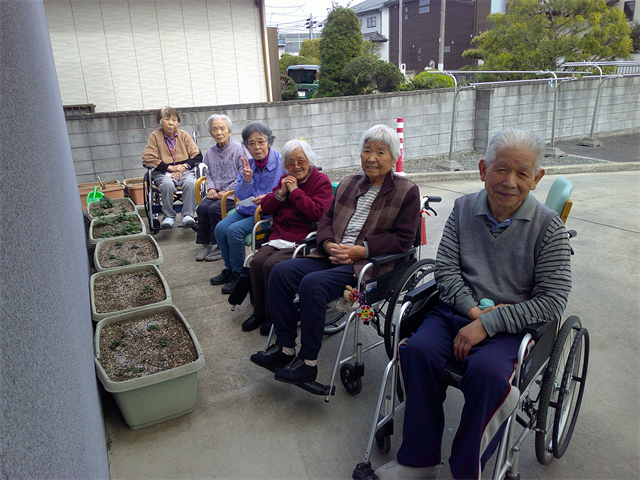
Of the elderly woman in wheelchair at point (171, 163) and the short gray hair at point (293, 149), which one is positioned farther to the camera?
the elderly woman in wheelchair at point (171, 163)

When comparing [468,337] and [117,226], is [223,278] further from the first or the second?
[468,337]

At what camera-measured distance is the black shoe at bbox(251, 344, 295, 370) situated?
2.45 metres

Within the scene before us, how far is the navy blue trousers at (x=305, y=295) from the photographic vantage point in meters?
2.36

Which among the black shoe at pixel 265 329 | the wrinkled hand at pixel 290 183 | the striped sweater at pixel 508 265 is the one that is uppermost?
the wrinkled hand at pixel 290 183

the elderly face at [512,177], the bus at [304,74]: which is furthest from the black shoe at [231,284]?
the bus at [304,74]

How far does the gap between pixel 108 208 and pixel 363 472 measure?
3.87m

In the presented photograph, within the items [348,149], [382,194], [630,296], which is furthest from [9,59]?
[348,149]

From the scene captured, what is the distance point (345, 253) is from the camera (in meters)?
2.50

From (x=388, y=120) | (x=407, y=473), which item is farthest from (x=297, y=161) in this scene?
(x=388, y=120)

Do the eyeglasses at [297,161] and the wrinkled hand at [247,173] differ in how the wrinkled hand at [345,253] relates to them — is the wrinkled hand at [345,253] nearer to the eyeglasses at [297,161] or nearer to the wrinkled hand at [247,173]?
the eyeglasses at [297,161]

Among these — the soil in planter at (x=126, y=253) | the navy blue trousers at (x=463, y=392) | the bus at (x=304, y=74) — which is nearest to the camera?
the navy blue trousers at (x=463, y=392)

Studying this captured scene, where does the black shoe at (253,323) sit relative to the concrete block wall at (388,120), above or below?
below

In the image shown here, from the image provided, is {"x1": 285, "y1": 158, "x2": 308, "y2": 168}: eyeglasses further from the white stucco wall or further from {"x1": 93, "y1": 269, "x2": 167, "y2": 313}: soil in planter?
the white stucco wall

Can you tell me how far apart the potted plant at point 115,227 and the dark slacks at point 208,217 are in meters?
0.51
